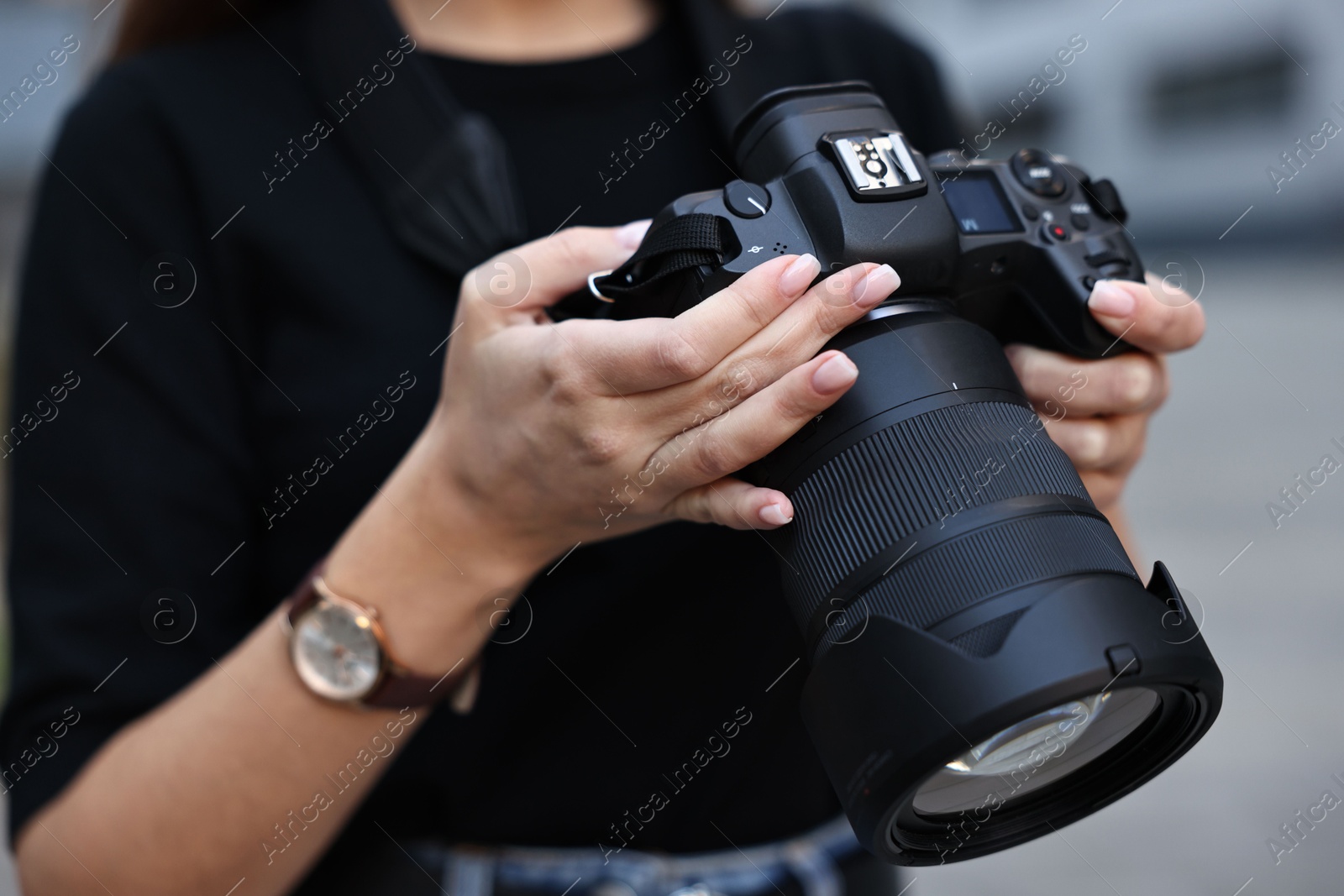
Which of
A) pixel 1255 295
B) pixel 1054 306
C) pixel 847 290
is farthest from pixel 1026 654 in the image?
pixel 1255 295

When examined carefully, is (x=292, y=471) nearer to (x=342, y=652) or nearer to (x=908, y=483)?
(x=342, y=652)

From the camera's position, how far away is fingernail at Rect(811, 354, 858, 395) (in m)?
0.60

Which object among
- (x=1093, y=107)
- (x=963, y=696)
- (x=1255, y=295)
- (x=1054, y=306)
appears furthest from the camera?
(x=1093, y=107)

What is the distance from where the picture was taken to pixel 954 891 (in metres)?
2.18

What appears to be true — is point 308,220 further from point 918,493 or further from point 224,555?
point 918,493

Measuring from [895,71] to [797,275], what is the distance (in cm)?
55

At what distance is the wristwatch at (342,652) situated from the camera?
75 centimetres

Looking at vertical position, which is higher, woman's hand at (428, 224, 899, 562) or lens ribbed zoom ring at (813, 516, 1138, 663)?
woman's hand at (428, 224, 899, 562)

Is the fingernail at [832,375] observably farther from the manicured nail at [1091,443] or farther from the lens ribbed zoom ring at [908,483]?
the manicured nail at [1091,443]

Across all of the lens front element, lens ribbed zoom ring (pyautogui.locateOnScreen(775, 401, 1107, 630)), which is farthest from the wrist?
the lens front element

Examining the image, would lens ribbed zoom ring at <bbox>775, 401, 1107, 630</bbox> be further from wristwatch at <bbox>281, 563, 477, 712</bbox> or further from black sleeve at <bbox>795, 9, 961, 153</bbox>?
black sleeve at <bbox>795, 9, 961, 153</bbox>

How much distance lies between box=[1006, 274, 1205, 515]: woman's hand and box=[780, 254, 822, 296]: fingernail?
0.26m

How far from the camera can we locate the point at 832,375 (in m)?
0.60

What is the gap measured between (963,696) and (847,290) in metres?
0.25
